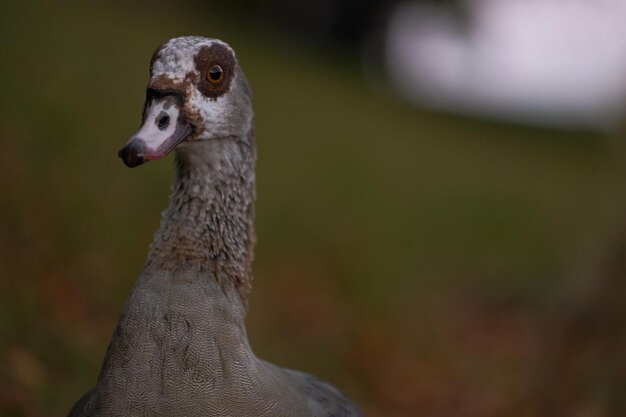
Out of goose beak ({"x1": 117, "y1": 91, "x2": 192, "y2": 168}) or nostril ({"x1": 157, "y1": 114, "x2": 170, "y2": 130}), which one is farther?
nostril ({"x1": 157, "y1": 114, "x2": 170, "y2": 130})

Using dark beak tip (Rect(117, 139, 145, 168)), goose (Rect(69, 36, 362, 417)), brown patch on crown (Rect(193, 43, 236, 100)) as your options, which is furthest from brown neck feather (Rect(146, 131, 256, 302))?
dark beak tip (Rect(117, 139, 145, 168))

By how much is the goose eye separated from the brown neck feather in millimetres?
217

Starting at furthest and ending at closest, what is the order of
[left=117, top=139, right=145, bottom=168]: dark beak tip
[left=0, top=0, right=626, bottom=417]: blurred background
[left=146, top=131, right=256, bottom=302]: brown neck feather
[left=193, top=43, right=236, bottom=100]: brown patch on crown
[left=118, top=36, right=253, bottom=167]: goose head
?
1. [left=0, top=0, right=626, bottom=417]: blurred background
2. [left=146, top=131, right=256, bottom=302]: brown neck feather
3. [left=193, top=43, right=236, bottom=100]: brown patch on crown
4. [left=118, top=36, right=253, bottom=167]: goose head
5. [left=117, top=139, right=145, bottom=168]: dark beak tip

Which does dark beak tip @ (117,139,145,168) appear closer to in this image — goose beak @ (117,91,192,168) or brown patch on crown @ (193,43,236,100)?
goose beak @ (117,91,192,168)

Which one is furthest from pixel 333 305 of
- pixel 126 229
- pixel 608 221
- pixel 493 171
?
pixel 493 171

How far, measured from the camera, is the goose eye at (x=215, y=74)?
317 centimetres

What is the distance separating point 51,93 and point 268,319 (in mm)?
2961

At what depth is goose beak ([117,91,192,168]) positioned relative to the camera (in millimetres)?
2824

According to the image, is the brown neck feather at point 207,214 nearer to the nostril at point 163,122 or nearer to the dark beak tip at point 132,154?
the nostril at point 163,122

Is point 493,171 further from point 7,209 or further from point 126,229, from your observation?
point 7,209

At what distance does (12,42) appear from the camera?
8.90 metres

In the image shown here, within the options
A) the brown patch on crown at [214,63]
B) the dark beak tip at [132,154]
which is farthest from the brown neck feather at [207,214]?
the dark beak tip at [132,154]

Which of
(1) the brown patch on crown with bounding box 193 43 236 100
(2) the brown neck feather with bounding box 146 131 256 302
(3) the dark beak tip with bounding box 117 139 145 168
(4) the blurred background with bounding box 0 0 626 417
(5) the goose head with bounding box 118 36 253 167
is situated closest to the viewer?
(3) the dark beak tip with bounding box 117 139 145 168

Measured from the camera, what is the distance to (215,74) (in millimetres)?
3195
